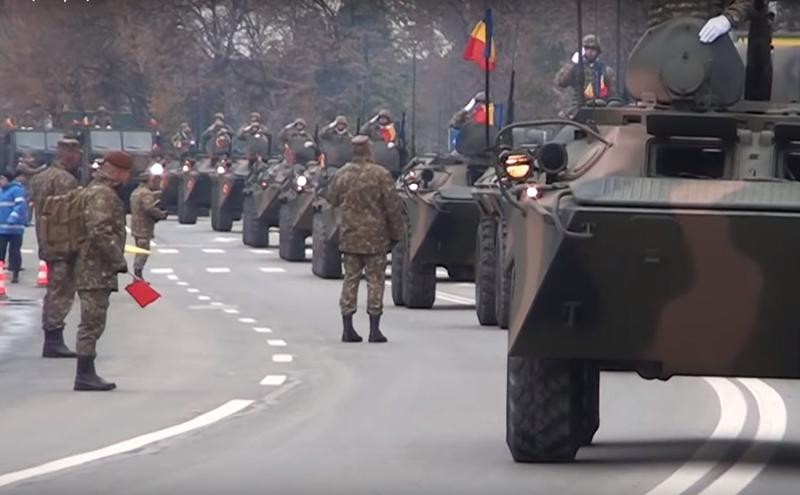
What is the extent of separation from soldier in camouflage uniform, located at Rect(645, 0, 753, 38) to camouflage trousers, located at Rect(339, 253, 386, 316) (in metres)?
8.27

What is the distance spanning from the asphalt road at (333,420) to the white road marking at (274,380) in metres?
0.02

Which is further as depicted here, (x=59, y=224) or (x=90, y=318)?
(x=59, y=224)

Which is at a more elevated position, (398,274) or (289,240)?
(398,274)

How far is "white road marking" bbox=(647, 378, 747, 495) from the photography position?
11.2m

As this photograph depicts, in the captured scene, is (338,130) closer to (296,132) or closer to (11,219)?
(11,219)

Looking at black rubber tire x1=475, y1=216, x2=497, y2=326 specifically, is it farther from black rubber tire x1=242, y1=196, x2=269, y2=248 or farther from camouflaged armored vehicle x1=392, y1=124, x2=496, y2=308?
black rubber tire x1=242, y1=196, x2=269, y2=248

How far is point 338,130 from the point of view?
35062mm

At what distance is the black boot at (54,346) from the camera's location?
20016mm

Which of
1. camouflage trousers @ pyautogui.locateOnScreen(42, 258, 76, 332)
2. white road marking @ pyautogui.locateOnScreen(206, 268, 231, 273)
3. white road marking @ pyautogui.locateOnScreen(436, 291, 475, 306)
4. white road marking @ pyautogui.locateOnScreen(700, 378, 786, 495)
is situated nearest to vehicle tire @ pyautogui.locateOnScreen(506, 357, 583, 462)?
white road marking @ pyautogui.locateOnScreen(700, 378, 786, 495)

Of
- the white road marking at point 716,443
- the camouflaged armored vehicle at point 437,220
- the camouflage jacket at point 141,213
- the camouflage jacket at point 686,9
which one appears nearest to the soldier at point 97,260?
the white road marking at point 716,443

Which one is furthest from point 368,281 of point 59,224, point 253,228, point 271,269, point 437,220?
point 253,228

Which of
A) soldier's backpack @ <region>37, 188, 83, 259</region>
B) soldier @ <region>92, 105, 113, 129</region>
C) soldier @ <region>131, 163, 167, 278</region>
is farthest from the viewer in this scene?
soldier @ <region>92, 105, 113, 129</region>

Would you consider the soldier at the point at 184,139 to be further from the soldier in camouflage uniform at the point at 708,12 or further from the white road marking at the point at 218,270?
the soldier in camouflage uniform at the point at 708,12

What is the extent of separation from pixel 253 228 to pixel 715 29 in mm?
30774
